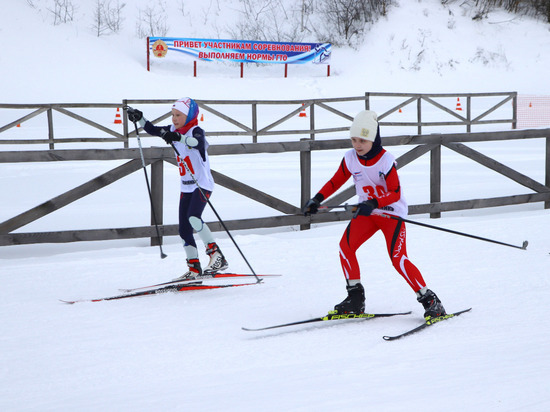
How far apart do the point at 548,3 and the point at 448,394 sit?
114 feet

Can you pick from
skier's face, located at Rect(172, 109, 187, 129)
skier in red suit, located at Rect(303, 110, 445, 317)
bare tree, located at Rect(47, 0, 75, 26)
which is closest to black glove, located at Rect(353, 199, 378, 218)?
skier in red suit, located at Rect(303, 110, 445, 317)

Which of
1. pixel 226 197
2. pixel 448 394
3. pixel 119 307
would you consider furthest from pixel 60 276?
pixel 226 197

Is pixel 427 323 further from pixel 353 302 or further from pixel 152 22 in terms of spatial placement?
pixel 152 22

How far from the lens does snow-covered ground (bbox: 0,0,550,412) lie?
11.0ft

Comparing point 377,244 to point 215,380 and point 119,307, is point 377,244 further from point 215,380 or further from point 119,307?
point 215,380

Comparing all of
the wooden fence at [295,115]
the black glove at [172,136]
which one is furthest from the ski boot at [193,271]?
the wooden fence at [295,115]

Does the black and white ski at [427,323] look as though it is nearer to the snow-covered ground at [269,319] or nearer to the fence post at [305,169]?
the snow-covered ground at [269,319]

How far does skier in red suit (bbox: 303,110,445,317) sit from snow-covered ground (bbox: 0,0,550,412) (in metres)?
0.23

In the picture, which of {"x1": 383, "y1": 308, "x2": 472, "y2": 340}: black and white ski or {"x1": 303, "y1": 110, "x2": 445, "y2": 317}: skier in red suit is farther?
{"x1": 303, "y1": 110, "x2": 445, "y2": 317}: skier in red suit

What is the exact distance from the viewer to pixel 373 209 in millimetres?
4434

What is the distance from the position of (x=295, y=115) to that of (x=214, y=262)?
50.5 feet

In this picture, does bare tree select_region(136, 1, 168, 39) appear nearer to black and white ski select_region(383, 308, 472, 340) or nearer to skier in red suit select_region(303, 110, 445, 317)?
skier in red suit select_region(303, 110, 445, 317)

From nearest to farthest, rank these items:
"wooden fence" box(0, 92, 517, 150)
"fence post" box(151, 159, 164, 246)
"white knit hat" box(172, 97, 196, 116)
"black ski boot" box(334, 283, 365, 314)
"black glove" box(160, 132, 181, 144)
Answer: "black ski boot" box(334, 283, 365, 314) < "black glove" box(160, 132, 181, 144) < "white knit hat" box(172, 97, 196, 116) < "fence post" box(151, 159, 164, 246) < "wooden fence" box(0, 92, 517, 150)

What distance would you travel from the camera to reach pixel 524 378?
3434 millimetres
